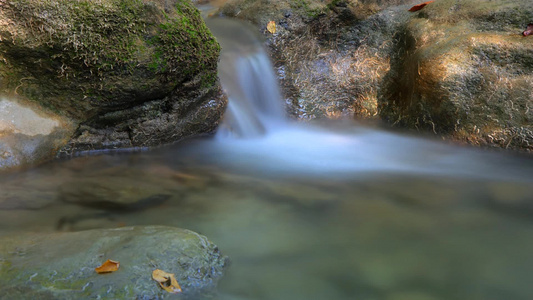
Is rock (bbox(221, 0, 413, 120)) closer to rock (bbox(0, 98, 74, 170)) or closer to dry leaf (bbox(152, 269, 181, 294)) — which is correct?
rock (bbox(0, 98, 74, 170))

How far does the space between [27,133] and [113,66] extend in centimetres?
102

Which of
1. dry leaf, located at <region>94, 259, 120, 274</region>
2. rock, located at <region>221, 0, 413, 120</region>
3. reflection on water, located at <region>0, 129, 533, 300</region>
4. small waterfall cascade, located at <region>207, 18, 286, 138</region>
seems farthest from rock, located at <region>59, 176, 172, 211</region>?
rock, located at <region>221, 0, 413, 120</region>

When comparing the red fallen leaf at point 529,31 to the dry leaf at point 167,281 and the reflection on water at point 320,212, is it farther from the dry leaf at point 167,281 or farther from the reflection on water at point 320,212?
the dry leaf at point 167,281

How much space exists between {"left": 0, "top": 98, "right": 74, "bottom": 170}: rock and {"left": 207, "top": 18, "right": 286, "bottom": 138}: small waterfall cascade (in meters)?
1.87

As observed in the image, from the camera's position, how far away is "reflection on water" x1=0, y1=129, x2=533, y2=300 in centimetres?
211

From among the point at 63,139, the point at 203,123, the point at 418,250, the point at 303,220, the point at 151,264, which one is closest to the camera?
the point at 151,264

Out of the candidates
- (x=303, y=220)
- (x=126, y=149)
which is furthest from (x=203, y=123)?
(x=303, y=220)

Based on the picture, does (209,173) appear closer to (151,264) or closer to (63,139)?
(63,139)

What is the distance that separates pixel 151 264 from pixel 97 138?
111 inches

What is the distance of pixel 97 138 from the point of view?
430 cm

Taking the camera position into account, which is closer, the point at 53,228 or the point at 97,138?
the point at 53,228

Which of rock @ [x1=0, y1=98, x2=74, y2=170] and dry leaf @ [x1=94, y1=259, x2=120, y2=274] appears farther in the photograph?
rock @ [x1=0, y1=98, x2=74, y2=170]

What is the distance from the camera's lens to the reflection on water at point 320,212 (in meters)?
2.11

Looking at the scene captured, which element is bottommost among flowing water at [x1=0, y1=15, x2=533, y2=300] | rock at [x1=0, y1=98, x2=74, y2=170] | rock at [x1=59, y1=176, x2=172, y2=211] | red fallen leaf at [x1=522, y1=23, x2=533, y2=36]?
flowing water at [x1=0, y1=15, x2=533, y2=300]
